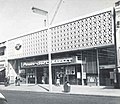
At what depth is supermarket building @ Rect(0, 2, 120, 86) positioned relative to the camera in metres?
28.7

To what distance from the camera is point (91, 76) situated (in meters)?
31.5

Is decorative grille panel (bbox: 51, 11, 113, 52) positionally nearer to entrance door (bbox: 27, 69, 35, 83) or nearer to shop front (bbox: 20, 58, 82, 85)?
shop front (bbox: 20, 58, 82, 85)

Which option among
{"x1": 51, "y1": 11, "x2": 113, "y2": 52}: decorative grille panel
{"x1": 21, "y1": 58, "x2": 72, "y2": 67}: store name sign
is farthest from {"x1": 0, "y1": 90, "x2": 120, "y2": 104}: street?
{"x1": 21, "y1": 58, "x2": 72, "y2": 67}: store name sign

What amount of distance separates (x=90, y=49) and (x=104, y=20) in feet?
13.7

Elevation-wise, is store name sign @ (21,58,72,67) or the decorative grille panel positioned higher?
the decorative grille panel

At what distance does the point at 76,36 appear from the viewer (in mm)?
32344

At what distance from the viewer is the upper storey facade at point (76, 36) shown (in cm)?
2844

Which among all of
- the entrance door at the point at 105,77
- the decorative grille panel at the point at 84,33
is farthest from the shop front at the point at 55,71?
the entrance door at the point at 105,77

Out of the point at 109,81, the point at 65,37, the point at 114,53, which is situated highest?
the point at 65,37

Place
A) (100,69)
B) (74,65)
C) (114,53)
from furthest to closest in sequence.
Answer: (74,65) → (100,69) → (114,53)

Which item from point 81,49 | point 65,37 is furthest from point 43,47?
point 81,49

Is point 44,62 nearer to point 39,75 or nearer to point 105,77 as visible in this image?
point 39,75

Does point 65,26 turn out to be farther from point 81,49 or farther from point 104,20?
point 104,20

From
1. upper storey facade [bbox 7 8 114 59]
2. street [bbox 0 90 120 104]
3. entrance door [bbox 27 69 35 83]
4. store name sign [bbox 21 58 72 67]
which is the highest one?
upper storey facade [bbox 7 8 114 59]
